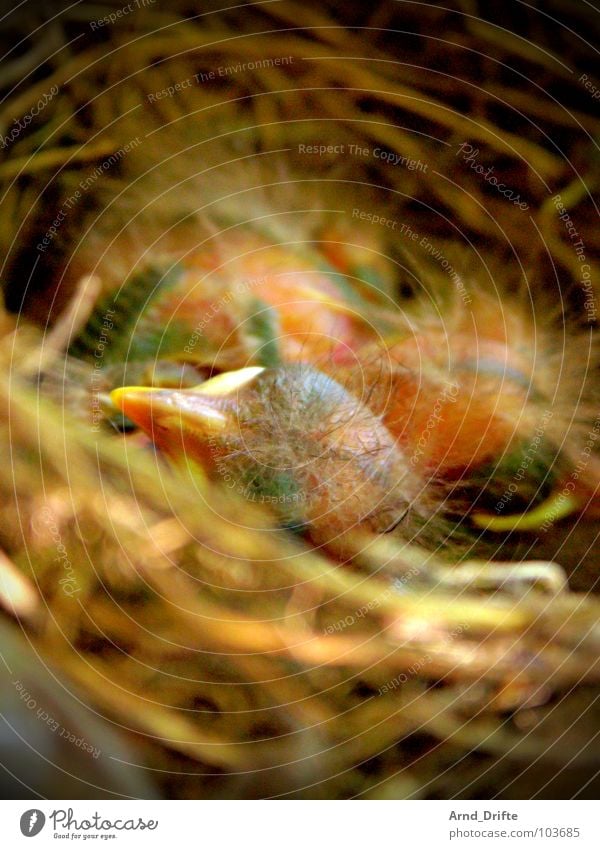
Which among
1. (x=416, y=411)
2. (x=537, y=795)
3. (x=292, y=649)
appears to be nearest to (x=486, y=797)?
(x=537, y=795)

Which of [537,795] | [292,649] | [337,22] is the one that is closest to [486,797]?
[537,795]

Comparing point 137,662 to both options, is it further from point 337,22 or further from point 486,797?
point 337,22

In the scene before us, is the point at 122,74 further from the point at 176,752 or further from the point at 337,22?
the point at 176,752

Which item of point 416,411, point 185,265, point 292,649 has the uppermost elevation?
point 185,265

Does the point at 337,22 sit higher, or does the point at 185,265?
the point at 337,22

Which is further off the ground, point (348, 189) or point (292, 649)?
point (348, 189)

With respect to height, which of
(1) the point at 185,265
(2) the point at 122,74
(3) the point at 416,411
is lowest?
(3) the point at 416,411

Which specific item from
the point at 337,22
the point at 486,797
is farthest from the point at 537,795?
the point at 337,22

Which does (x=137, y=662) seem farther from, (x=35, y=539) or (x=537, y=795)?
(x=537, y=795)
